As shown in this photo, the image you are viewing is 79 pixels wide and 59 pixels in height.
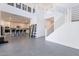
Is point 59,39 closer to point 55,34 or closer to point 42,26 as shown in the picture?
point 55,34

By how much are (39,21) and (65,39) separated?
6.23 m

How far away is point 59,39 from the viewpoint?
326 inches

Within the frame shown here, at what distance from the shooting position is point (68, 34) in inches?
286

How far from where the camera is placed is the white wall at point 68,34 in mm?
6600

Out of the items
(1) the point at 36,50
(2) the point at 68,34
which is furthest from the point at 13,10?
(1) the point at 36,50

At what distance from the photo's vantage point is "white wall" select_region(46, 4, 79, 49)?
6.60 meters

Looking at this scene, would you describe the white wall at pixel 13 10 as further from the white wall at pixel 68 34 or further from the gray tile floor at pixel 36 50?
the white wall at pixel 68 34

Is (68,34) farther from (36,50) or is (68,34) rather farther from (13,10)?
(13,10)

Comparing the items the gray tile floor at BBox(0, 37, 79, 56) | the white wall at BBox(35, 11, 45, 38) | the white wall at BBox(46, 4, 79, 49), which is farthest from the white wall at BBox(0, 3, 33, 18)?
the white wall at BBox(46, 4, 79, 49)

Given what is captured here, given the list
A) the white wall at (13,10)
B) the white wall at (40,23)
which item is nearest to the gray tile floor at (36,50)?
the white wall at (13,10)

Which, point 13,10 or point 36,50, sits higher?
point 13,10

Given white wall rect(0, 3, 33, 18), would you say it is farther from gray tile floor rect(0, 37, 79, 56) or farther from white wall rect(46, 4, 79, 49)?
white wall rect(46, 4, 79, 49)

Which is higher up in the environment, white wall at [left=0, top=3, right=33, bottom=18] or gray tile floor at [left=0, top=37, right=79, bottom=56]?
white wall at [left=0, top=3, right=33, bottom=18]

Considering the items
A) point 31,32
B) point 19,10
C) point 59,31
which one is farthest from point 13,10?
point 59,31
